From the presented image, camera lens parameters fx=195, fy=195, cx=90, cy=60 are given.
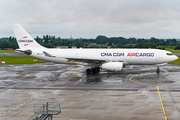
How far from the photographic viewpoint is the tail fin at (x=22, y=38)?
38.4m

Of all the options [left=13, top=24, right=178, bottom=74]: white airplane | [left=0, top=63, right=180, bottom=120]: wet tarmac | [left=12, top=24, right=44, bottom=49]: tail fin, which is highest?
[left=12, top=24, right=44, bottom=49]: tail fin

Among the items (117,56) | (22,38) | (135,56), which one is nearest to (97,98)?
(117,56)

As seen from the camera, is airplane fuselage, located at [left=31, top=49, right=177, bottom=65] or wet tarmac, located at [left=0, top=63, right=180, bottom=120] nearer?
wet tarmac, located at [left=0, top=63, right=180, bottom=120]

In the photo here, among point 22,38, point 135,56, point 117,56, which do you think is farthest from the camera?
point 22,38

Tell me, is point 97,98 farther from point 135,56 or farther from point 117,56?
point 135,56

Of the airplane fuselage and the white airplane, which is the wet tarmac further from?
the airplane fuselage

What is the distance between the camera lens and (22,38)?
3888cm

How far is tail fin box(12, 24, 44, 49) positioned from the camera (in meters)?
38.4

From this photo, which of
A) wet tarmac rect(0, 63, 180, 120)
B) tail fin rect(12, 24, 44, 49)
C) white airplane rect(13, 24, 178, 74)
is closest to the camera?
wet tarmac rect(0, 63, 180, 120)

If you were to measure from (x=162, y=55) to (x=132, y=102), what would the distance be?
65.9 ft

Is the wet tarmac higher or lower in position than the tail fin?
lower

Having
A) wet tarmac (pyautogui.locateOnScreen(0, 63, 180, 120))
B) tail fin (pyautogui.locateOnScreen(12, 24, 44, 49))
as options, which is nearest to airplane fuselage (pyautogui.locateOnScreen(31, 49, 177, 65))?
tail fin (pyautogui.locateOnScreen(12, 24, 44, 49))

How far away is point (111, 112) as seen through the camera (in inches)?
640

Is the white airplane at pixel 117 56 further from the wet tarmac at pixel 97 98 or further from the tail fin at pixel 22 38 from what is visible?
the wet tarmac at pixel 97 98
